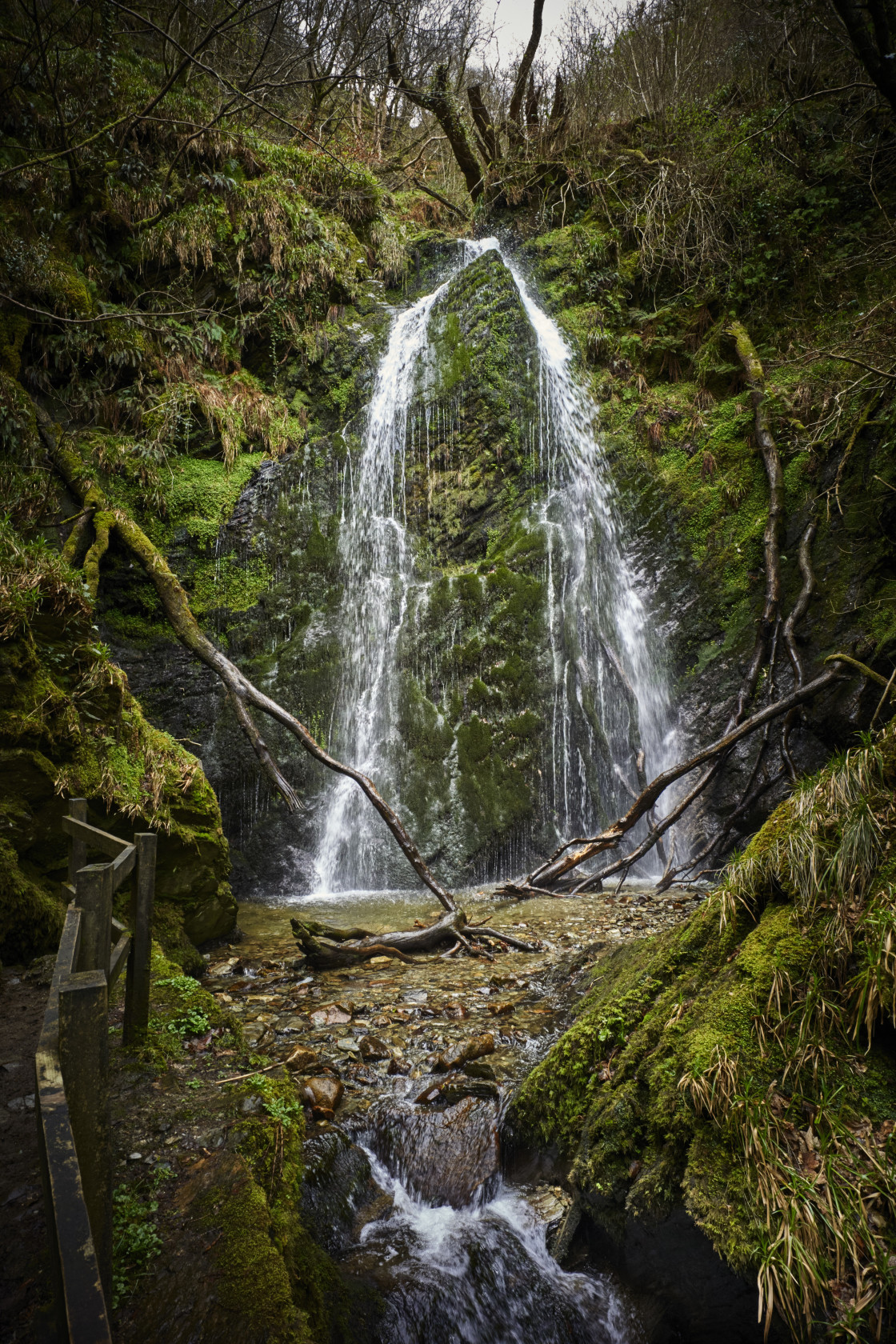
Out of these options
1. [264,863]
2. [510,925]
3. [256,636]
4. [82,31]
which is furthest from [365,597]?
[82,31]

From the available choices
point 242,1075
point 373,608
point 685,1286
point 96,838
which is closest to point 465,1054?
point 242,1075

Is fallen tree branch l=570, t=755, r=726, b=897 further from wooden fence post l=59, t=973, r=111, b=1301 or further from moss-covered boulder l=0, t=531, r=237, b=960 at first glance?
wooden fence post l=59, t=973, r=111, b=1301

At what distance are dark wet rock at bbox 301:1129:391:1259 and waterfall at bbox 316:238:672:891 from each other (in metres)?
5.46

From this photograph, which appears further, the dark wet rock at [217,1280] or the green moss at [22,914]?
the green moss at [22,914]

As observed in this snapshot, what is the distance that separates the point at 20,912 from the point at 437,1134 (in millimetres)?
2825

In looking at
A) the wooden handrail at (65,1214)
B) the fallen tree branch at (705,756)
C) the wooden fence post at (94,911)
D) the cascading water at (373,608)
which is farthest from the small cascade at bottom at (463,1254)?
the cascading water at (373,608)

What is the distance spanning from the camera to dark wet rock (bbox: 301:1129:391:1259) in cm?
253

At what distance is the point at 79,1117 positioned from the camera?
132 cm

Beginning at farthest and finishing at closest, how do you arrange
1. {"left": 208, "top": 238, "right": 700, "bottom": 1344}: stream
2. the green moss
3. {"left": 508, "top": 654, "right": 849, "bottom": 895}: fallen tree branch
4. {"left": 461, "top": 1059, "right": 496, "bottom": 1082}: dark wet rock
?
{"left": 508, "top": 654, "right": 849, "bottom": 895}: fallen tree branch → the green moss → {"left": 461, "top": 1059, "right": 496, "bottom": 1082}: dark wet rock → {"left": 208, "top": 238, "right": 700, "bottom": 1344}: stream

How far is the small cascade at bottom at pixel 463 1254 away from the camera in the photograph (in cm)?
225

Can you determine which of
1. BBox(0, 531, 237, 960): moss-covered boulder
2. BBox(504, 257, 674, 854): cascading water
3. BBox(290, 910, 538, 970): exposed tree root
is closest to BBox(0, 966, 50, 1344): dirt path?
BBox(0, 531, 237, 960): moss-covered boulder

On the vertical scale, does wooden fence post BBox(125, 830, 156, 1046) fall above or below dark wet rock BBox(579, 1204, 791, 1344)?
above

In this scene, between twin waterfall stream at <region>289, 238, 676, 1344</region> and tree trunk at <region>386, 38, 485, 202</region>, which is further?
tree trunk at <region>386, 38, 485, 202</region>

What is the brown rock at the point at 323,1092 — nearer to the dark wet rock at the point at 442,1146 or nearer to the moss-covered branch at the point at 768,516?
the dark wet rock at the point at 442,1146
